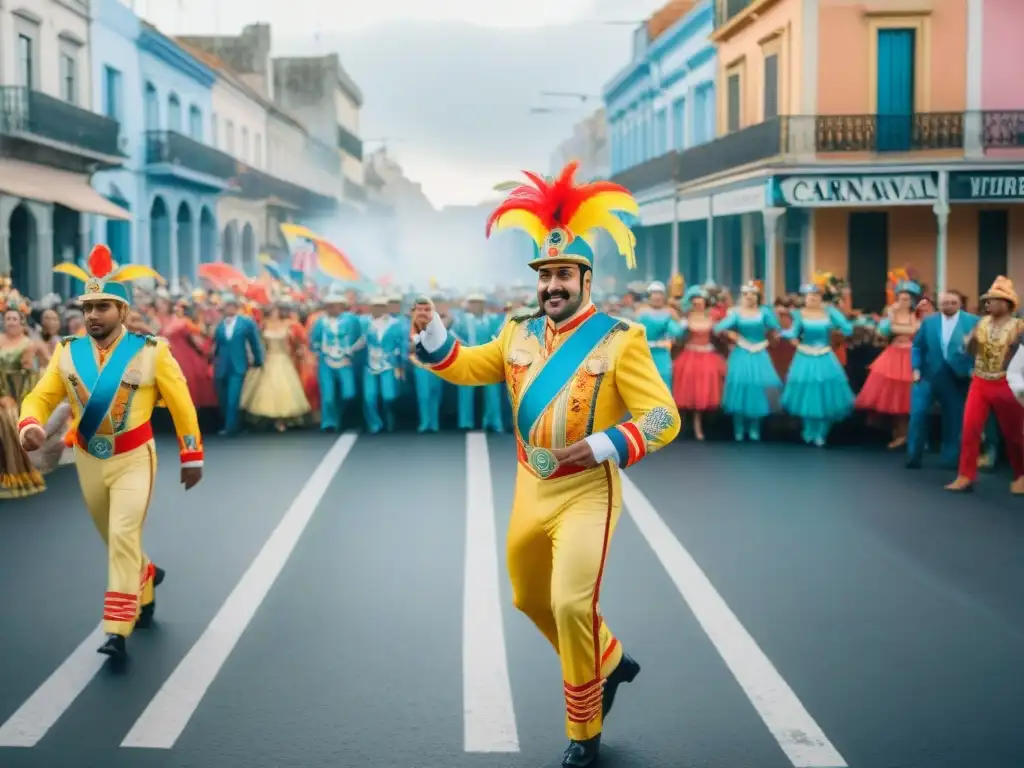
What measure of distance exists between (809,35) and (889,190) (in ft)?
12.0

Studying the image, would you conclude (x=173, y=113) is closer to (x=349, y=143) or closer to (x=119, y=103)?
(x=119, y=103)

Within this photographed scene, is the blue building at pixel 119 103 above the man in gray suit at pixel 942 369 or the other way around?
above

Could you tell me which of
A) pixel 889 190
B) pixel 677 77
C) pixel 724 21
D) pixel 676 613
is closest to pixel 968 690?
pixel 676 613

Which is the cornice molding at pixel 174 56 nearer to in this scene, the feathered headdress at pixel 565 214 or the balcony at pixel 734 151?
the balcony at pixel 734 151

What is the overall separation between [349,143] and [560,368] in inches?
3177

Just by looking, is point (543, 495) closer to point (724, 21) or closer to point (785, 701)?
point (785, 701)

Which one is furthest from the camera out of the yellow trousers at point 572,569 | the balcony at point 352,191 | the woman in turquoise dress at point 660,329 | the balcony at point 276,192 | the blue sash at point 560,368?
the balcony at point 352,191

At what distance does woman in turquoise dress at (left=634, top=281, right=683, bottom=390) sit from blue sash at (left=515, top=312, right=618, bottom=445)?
421 inches

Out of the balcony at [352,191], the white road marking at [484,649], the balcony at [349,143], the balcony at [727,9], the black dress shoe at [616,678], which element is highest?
the balcony at [349,143]

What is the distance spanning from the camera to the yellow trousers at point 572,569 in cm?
560

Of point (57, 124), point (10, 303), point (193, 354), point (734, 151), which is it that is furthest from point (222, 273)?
point (10, 303)

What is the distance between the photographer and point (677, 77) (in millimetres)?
43281

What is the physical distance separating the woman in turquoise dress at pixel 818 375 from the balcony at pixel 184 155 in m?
25.5

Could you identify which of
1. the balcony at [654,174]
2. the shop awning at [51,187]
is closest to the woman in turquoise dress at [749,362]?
the shop awning at [51,187]
